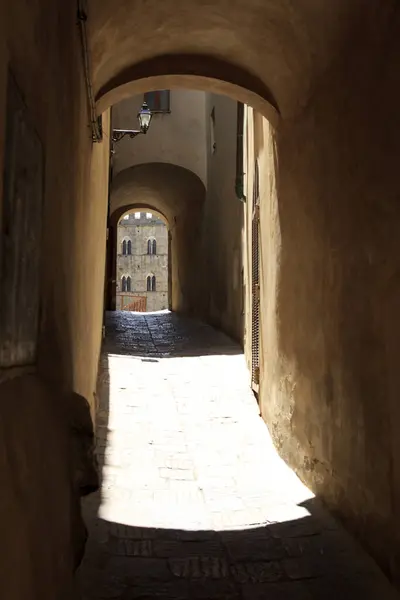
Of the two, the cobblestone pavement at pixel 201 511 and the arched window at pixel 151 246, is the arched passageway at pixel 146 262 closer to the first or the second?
the arched window at pixel 151 246

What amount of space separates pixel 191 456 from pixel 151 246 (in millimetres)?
40945

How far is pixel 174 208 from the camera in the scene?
53.9 ft

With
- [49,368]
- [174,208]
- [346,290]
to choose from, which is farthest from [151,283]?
[49,368]

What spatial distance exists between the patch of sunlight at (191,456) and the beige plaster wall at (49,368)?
3.96ft

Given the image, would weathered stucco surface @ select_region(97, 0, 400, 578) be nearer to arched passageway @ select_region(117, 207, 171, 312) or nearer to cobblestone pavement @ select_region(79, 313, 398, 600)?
cobblestone pavement @ select_region(79, 313, 398, 600)

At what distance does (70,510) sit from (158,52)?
3.96 meters

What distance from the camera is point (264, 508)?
4277 mm

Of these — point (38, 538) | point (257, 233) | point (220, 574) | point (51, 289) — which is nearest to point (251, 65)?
point (257, 233)

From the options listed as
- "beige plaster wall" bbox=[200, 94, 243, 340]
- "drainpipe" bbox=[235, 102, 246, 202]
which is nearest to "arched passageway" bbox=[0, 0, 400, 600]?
"drainpipe" bbox=[235, 102, 246, 202]

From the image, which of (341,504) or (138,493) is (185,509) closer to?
(138,493)

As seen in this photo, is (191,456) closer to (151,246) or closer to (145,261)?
(145,261)

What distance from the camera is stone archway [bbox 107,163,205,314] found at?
13795mm

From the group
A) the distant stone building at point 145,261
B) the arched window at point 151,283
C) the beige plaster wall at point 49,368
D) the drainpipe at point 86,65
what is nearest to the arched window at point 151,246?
the distant stone building at point 145,261

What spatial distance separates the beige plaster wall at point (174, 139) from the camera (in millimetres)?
13039
